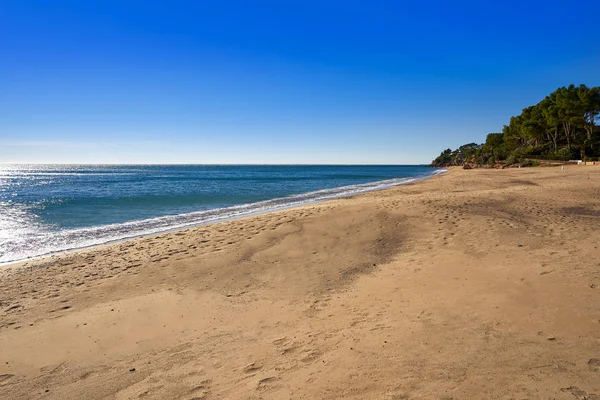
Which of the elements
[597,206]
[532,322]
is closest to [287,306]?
[532,322]

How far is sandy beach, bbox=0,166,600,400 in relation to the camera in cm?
391

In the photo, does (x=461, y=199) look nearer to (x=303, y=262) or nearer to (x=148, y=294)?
(x=303, y=262)

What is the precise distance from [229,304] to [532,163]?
218 ft

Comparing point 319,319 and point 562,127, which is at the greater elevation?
point 562,127

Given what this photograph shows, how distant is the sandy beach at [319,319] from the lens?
12.8 feet

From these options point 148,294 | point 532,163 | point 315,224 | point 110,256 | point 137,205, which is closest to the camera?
point 148,294

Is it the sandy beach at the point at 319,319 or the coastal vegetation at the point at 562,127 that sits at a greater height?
the coastal vegetation at the point at 562,127

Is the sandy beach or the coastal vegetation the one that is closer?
the sandy beach

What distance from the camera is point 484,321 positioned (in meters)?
5.07

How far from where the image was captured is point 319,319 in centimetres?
571

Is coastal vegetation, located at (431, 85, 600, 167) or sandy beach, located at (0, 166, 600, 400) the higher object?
coastal vegetation, located at (431, 85, 600, 167)

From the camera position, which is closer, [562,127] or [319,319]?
[319,319]

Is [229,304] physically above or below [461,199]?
below

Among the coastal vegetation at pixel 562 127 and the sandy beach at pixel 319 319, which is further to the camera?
the coastal vegetation at pixel 562 127
